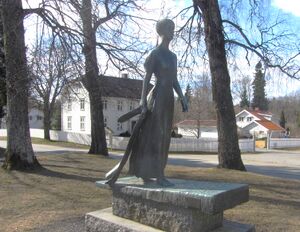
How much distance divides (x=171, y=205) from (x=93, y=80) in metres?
16.0

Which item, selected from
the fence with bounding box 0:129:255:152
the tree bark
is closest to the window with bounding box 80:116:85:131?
the fence with bounding box 0:129:255:152

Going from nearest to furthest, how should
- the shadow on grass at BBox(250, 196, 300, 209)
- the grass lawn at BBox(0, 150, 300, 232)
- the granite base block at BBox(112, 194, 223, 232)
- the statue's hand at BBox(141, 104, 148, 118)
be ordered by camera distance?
1. the granite base block at BBox(112, 194, 223, 232)
2. the statue's hand at BBox(141, 104, 148, 118)
3. the grass lawn at BBox(0, 150, 300, 232)
4. the shadow on grass at BBox(250, 196, 300, 209)

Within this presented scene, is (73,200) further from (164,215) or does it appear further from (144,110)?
(164,215)

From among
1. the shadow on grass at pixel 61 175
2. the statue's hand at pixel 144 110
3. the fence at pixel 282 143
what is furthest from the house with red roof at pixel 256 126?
the statue's hand at pixel 144 110

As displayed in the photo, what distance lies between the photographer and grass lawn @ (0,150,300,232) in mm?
7664

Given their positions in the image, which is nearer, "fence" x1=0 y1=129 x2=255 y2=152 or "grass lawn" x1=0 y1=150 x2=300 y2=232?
"grass lawn" x1=0 y1=150 x2=300 y2=232

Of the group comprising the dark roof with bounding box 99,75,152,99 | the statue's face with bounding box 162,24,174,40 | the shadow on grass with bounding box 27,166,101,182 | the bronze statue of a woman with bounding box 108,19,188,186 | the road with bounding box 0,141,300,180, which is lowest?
the road with bounding box 0,141,300,180

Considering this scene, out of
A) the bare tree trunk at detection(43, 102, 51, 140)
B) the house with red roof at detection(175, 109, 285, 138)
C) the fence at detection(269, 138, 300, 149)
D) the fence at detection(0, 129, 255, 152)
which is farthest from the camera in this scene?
the house with red roof at detection(175, 109, 285, 138)

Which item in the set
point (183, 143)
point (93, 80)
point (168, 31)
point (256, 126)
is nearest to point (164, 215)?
point (168, 31)

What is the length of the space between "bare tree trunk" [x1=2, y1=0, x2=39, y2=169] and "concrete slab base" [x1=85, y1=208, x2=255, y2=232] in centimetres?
828

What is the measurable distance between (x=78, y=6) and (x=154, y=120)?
919 centimetres

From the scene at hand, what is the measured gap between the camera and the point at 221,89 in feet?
52.4

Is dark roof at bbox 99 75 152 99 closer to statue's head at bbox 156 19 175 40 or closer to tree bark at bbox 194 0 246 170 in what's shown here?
tree bark at bbox 194 0 246 170

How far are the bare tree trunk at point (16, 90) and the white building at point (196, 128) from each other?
47326 millimetres
